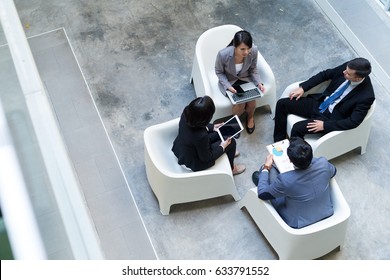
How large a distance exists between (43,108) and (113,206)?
1930 millimetres

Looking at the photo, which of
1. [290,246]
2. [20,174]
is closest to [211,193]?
[290,246]

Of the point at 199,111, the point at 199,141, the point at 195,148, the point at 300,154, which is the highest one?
the point at 199,111

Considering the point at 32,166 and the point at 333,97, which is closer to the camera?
the point at 32,166

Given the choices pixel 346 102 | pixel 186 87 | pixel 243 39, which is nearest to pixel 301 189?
pixel 346 102

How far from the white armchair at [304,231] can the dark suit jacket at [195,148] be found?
0.46 m

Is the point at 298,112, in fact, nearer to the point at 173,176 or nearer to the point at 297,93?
the point at 297,93

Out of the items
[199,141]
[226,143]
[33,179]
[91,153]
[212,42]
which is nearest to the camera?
[33,179]

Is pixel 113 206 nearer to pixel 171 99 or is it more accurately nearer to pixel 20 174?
pixel 171 99

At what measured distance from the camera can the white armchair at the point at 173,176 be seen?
5.04 meters

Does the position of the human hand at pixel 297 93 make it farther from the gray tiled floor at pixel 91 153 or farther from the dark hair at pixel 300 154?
the gray tiled floor at pixel 91 153

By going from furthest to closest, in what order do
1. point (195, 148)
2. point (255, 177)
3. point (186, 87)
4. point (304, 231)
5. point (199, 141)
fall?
point (186, 87) → point (255, 177) → point (195, 148) → point (199, 141) → point (304, 231)

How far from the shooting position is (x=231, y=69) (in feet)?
18.4

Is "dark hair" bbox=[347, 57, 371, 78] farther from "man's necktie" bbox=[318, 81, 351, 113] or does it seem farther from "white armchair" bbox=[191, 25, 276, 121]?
"white armchair" bbox=[191, 25, 276, 121]

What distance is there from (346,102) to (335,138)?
34 centimetres
